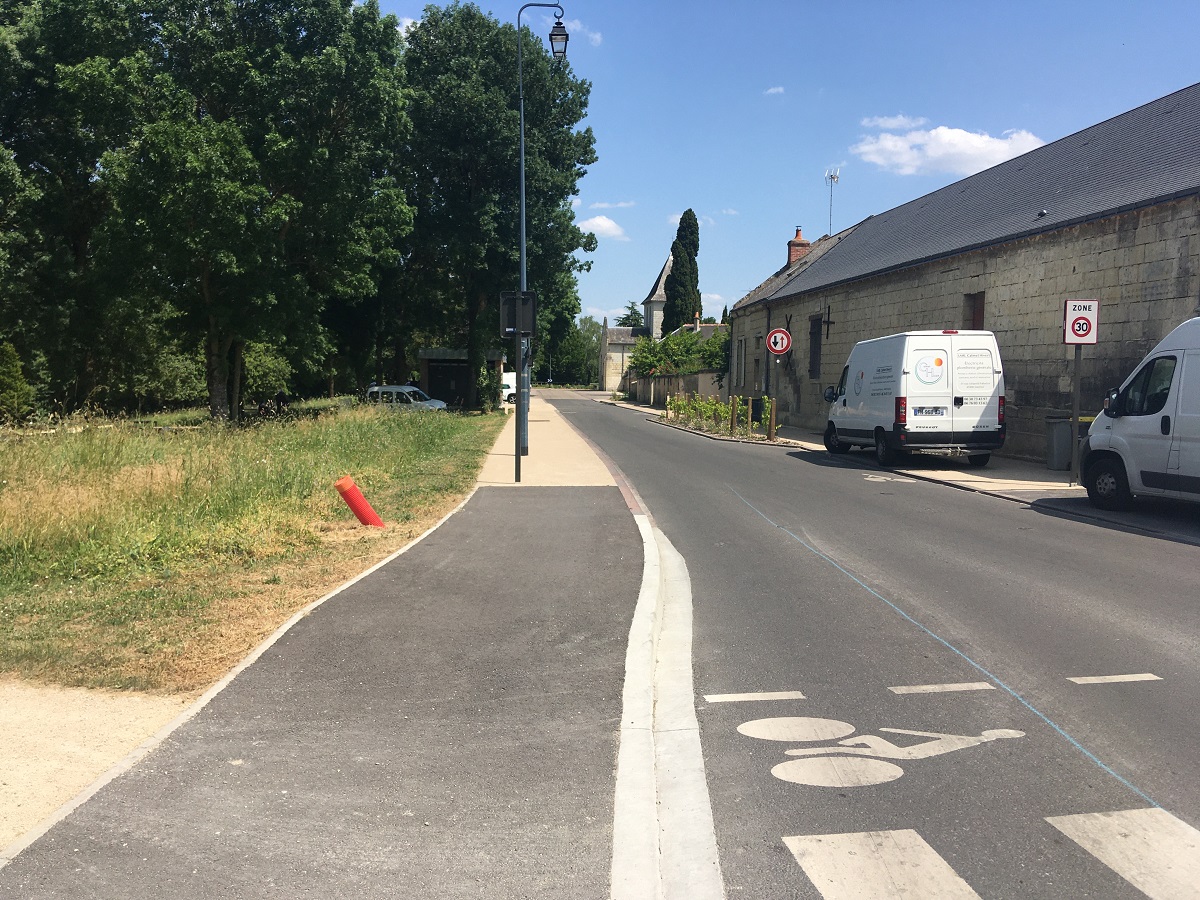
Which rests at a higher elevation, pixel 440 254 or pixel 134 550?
pixel 440 254

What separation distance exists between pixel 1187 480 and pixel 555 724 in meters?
9.40

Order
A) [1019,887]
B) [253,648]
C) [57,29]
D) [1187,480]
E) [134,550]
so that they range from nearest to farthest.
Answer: [1019,887], [253,648], [134,550], [1187,480], [57,29]

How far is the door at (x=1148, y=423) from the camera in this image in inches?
422

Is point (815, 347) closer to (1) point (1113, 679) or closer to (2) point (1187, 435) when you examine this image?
(2) point (1187, 435)

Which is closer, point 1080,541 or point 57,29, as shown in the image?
point 1080,541

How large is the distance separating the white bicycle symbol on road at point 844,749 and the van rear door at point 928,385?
13154mm

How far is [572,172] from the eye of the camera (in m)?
39.3

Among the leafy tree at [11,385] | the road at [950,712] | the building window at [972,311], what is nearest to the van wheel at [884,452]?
the building window at [972,311]

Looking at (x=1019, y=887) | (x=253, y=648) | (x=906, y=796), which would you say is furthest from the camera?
(x=253, y=648)

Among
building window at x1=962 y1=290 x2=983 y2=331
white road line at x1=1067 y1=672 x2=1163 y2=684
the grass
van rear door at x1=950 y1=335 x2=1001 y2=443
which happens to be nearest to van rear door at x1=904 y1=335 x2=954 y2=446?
van rear door at x1=950 y1=335 x2=1001 y2=443

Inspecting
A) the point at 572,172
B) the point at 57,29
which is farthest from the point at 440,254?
the point at 57,29

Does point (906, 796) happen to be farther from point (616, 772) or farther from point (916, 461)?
point (916, 461)

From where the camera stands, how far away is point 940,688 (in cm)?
488

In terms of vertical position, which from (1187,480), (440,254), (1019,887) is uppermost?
(440,254)
